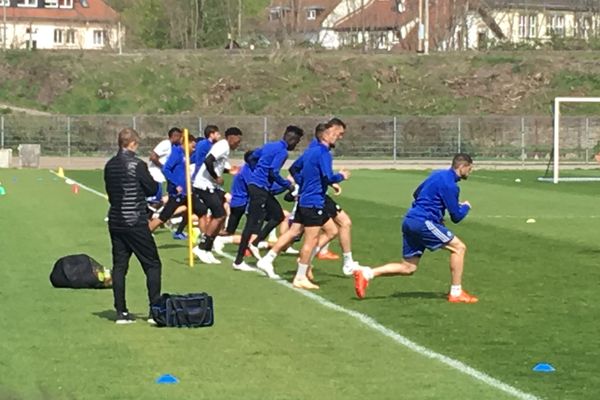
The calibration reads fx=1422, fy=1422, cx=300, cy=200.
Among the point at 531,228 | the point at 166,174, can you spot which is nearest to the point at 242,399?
the point at 166,174

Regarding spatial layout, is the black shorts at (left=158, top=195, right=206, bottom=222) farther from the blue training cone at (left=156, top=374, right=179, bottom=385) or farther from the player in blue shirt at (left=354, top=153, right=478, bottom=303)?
the blue training cone at (left=156, top=374, right=179, bottom=385)

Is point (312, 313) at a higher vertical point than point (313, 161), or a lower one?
lower

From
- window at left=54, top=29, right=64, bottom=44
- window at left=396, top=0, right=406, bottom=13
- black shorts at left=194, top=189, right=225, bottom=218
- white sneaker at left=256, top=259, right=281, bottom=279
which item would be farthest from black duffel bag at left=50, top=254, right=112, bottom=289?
window at left=54, top=29, right=64, bottom=44

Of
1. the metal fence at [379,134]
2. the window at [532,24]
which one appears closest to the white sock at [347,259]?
the metal fence at [379,134]

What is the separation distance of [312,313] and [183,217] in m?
9.09

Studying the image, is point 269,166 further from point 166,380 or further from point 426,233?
point 166,380

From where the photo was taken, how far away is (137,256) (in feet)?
43.8

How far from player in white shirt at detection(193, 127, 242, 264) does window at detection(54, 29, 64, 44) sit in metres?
111

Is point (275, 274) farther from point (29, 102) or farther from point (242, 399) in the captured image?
point (29, 102)

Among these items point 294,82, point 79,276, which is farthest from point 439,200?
point 294,82

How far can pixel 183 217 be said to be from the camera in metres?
22.9

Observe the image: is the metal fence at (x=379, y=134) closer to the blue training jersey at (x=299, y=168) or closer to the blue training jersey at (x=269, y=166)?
the blue training jersey at (x=269, y=166)

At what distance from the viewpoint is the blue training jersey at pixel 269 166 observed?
17844 millimetres

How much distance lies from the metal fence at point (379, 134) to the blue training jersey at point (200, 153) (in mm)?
43207
